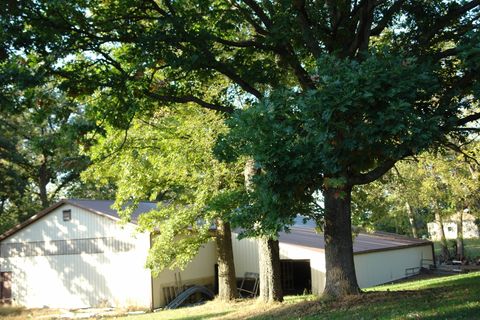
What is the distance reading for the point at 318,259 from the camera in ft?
78.7

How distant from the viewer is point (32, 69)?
9.96 m

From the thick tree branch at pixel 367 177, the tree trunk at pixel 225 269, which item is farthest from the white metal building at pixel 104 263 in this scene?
the thick tree branch at pixel 367 177

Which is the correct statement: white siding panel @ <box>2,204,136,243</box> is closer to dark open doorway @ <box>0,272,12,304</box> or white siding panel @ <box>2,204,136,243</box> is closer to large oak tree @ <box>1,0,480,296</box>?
dark open doorway @ <box>0,272,12,304</box>

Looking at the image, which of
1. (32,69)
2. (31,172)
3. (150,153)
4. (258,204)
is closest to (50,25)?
(32,69)

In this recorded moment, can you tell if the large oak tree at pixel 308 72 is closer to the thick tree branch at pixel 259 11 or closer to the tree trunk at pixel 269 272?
the thick tree branch at pixel 259 11

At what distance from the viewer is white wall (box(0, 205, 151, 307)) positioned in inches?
936

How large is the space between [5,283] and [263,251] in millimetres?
18405

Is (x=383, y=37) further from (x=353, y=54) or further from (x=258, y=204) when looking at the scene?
(x=258, y=204)

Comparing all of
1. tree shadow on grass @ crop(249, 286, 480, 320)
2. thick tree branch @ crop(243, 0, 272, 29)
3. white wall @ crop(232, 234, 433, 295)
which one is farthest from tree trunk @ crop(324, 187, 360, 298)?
white wall @ crop(232, 234, 433, 295)

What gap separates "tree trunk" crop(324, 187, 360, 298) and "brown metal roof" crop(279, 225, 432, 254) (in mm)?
13012

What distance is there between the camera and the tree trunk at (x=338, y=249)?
437 inches

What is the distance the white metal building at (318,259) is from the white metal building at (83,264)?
2527mm

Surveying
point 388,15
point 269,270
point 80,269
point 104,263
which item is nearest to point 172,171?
point 269,270

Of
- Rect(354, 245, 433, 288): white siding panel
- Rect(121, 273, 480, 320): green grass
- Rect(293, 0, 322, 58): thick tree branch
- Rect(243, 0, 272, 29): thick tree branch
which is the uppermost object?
Rect(243, 0, 272, 29): thick tree branch
